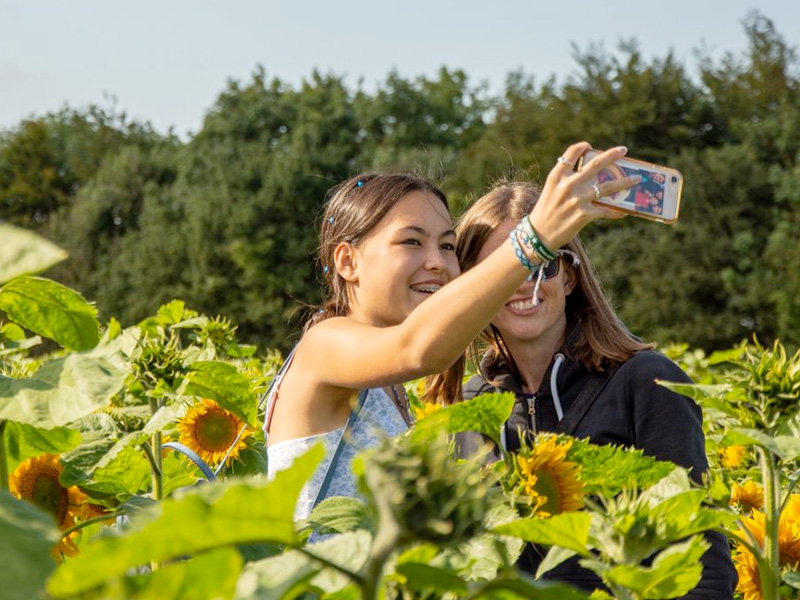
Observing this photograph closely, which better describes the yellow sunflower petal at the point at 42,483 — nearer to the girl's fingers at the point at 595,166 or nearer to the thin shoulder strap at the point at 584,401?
the girl's fingers at the point at 595,166

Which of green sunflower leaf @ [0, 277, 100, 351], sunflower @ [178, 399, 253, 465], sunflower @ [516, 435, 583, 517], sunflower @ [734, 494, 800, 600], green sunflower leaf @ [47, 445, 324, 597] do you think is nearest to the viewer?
green sunflower leaf @ [47, 445, 324, 597]

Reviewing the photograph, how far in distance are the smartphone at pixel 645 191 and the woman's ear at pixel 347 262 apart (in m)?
0.73

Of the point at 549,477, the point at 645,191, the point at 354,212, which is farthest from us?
the point at 354,212

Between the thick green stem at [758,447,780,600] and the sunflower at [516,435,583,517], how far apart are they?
6.2 inches

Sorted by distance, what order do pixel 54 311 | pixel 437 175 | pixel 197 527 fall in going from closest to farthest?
pixel 197 527, pixel 54 311, pixel 437 175

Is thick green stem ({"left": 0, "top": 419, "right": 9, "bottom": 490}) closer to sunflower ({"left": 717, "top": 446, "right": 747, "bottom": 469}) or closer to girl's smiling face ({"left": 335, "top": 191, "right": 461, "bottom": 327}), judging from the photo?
girl's smiling face ({"left": 335, "top": 191, "right": 461, "bottom": 327})

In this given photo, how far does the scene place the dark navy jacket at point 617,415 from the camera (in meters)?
1.95

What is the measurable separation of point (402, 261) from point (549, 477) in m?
1.04

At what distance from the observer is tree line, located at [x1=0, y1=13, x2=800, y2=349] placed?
22906 millimetres

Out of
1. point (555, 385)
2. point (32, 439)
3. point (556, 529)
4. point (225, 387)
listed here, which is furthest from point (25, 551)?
point (555, 385)

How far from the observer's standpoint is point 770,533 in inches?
36.3

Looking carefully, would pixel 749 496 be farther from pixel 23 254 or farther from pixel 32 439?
pixel 23 254

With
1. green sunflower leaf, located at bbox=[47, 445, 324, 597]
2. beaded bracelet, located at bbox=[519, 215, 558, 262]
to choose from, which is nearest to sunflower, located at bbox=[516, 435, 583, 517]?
beaded bracelet, located at bbox=[519, 215, 558, 262]

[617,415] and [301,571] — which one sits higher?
[301,571]
